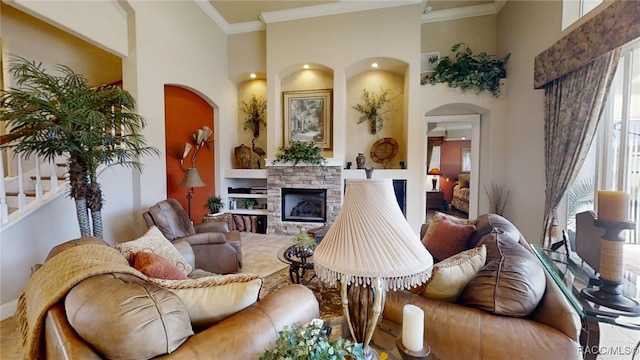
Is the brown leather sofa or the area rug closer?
the brown leather sofa

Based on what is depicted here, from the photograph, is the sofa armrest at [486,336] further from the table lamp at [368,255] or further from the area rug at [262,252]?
the area rug at [262,252]

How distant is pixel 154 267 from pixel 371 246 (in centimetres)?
121

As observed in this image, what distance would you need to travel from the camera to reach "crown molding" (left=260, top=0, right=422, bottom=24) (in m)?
4.84

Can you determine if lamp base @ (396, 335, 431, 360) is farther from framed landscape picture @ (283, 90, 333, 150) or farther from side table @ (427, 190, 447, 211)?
side table @ (427, 190, 447, 211)

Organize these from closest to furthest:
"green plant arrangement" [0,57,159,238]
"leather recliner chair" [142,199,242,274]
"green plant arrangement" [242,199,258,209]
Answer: "green plant arrangement" [0,57,159,238] → "leather recliner chair" [142,199,242,274] → "green plant arrangement" [242,199,258,209]

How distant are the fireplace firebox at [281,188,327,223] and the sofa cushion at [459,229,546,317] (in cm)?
392

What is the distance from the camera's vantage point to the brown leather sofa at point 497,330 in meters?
1.20

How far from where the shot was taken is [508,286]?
133 centimetres

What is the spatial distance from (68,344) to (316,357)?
0.83 m

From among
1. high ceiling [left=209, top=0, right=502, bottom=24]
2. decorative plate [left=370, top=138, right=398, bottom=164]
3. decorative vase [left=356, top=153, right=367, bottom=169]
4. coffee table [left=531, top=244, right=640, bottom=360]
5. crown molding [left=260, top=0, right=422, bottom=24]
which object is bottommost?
coffee table [left=531, top=244, right=640, bottom=360]

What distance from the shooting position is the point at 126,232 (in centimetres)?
370

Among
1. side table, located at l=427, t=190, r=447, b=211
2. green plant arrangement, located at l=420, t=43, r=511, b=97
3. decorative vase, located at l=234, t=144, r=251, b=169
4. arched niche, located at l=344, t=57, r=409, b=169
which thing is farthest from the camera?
side table, located at l=427, t=190, r=447, b=211

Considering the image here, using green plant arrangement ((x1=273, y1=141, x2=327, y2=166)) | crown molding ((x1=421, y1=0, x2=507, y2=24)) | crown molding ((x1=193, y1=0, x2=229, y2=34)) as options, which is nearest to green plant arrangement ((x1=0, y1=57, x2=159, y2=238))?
green plant arrangement ((x1=273, y1=141, x2=327, y2=166))

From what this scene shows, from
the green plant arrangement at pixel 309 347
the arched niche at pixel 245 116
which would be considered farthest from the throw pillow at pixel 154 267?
the arched niche at pixel 245 116
